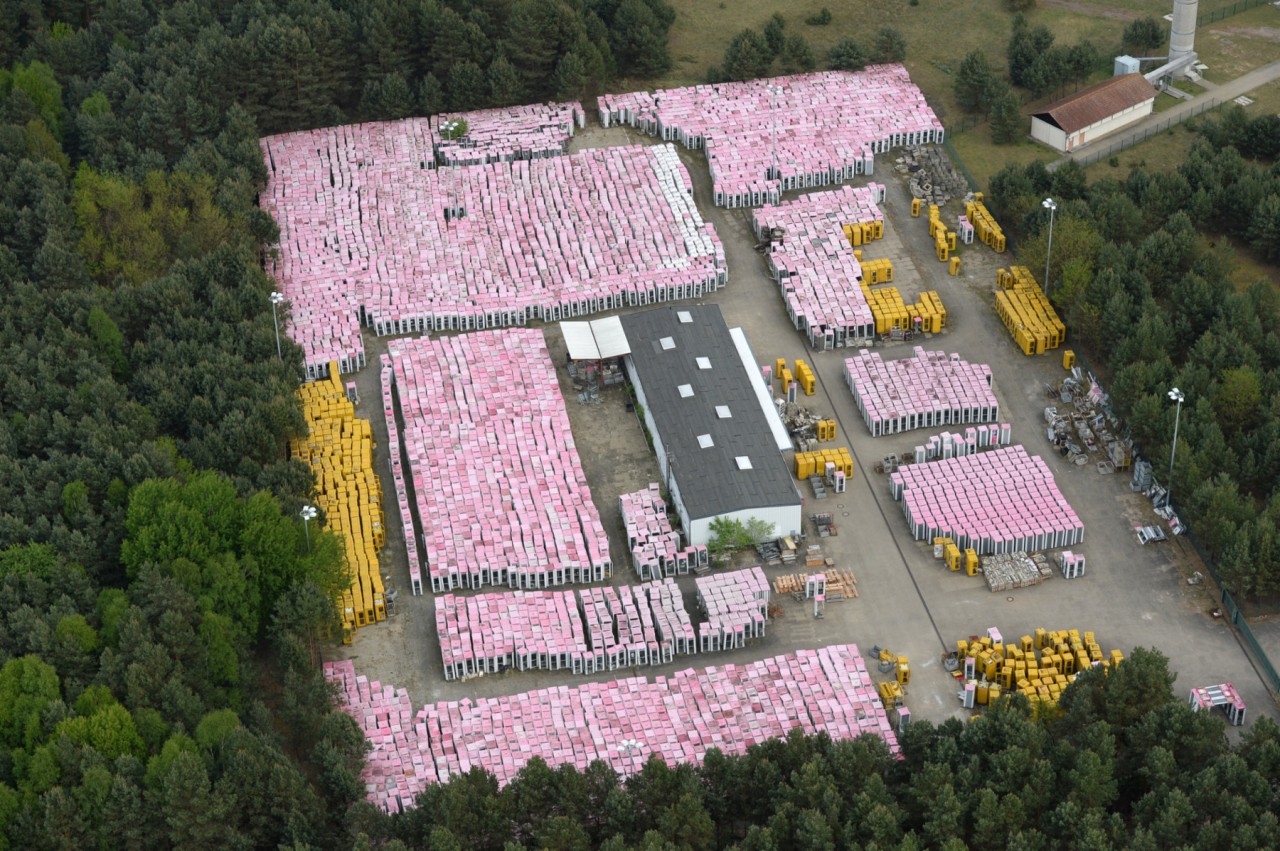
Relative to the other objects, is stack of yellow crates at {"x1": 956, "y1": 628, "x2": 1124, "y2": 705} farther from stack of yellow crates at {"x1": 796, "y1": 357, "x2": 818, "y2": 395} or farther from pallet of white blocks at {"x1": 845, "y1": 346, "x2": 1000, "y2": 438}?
stack of yellow crates at {"x1": 796, "y1": 357, "x2": 818, "y2": 395}

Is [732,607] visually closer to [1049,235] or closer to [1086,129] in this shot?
[1049,235]

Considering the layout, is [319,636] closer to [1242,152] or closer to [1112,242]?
[1112,242]

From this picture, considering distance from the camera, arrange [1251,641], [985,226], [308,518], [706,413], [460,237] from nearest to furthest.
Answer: [1251,641], [308,518], [706,413], [985,226], [460,237]

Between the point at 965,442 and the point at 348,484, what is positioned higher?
the point at 348,484

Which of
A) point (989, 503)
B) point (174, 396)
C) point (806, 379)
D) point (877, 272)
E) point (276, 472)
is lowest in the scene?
point (989, 503)

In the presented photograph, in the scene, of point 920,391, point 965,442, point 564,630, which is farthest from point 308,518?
point 965,442

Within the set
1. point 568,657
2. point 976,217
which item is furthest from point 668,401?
point 976,217
